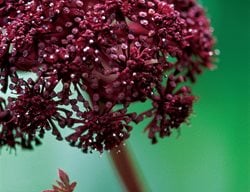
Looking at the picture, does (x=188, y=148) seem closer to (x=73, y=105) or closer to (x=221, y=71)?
(x=221, y=71)

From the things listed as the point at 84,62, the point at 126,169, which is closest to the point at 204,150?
the point at 126,169

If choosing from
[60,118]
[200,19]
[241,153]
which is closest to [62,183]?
[60,118]

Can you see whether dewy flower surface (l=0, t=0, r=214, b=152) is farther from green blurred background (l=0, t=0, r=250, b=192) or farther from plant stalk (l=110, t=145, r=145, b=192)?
green blurred background (l=0, t=0, r=250, b=192)

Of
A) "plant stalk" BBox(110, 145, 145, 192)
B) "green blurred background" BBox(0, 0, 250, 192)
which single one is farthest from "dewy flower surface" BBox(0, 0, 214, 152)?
"green blurred background" BBox(0, 0, 250, 192)

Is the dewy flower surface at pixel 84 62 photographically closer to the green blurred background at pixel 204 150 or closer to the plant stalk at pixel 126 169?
the plant stalk at pixel 126 169

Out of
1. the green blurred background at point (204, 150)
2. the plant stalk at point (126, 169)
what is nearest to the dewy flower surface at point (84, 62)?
the plant stalk at point (126, 169)

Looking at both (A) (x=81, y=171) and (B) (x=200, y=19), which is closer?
(B) (x=200, y=19)
